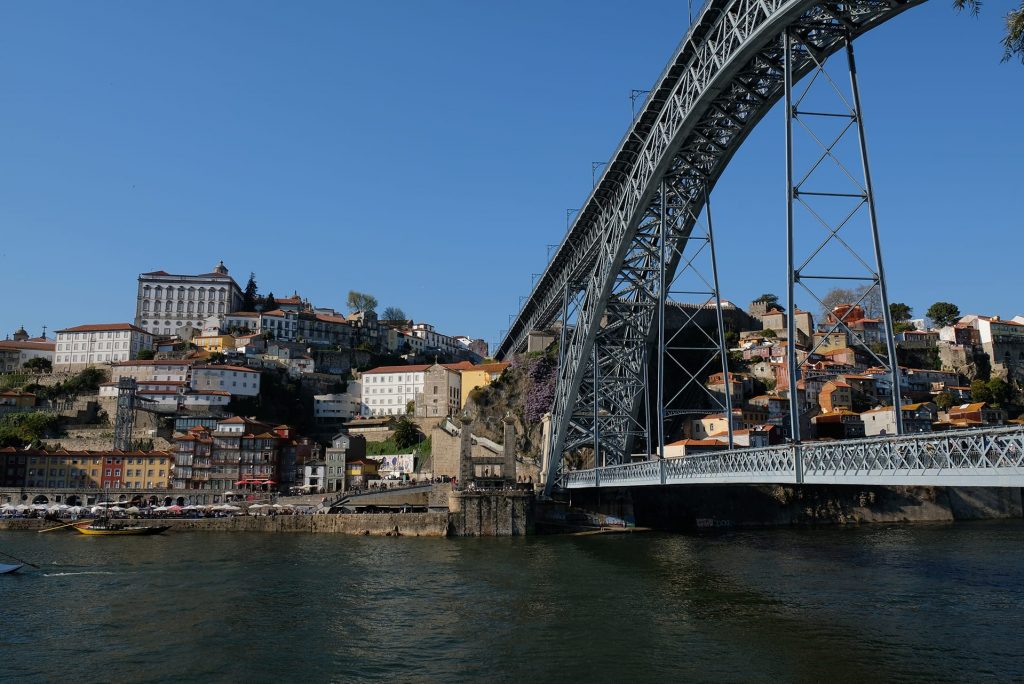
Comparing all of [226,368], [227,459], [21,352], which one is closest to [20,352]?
[21,352]

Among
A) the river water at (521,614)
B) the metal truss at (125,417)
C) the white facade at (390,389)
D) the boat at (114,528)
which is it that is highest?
the white facade at (390,389)

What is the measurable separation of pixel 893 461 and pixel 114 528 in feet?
144

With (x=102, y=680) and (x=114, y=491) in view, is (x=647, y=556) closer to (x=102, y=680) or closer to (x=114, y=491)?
(x=102, y=680)

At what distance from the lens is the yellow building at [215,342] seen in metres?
88.0

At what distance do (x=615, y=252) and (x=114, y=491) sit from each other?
43.1m

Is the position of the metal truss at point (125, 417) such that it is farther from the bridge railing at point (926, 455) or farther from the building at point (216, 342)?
the bridge railing at point (926, 455)

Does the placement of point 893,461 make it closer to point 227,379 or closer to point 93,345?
point 227,379

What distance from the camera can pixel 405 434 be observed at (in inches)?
2773

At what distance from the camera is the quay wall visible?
45.5 metres

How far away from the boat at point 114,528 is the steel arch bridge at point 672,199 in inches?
896

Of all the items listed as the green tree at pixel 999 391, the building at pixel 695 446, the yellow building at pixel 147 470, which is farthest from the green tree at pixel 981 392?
the yellow building at pixel 147 470

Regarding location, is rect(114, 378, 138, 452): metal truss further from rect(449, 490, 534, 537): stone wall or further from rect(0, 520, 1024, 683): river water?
rect(449, 490, 534, 537): stone wall

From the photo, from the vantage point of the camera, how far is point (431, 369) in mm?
75875

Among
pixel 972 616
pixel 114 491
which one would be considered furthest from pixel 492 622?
pixel 114 491
